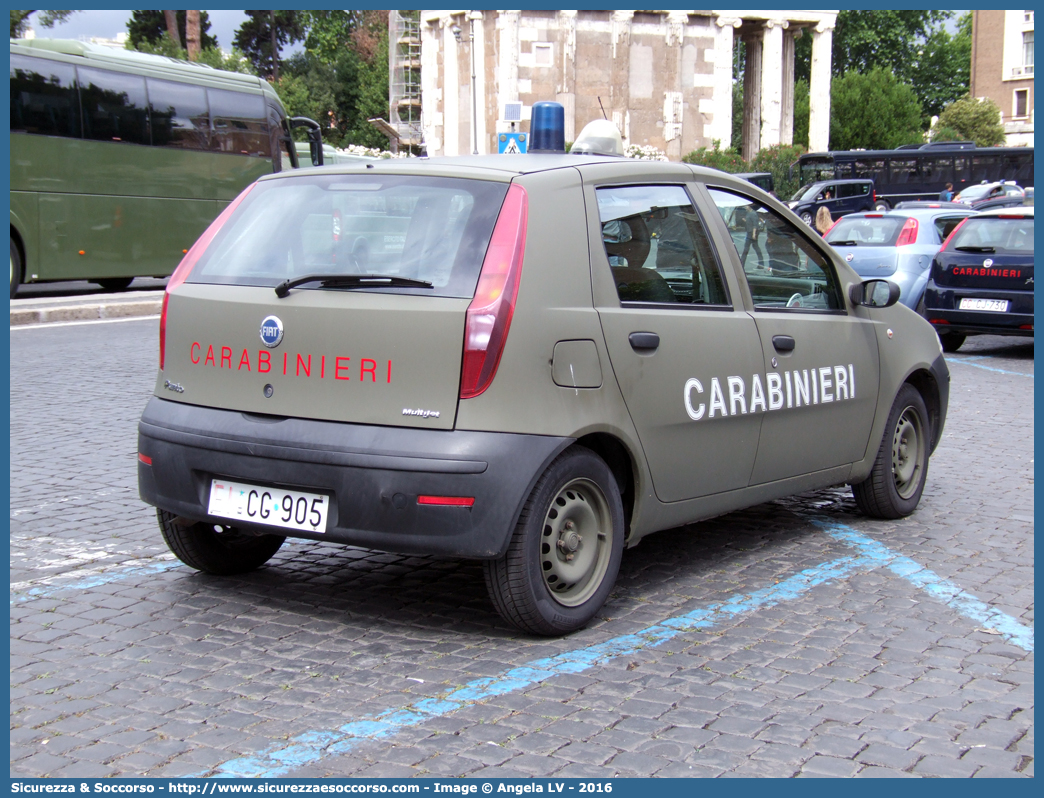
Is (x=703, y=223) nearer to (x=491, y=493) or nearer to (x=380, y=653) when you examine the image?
(x=491, y=493)

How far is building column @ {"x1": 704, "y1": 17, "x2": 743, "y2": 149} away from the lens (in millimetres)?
62375

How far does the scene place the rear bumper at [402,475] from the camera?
3.99 metres

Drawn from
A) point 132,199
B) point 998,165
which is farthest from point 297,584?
point 998,165

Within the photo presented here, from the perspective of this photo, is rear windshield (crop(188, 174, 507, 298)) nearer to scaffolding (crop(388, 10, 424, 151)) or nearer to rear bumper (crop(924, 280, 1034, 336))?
rear bumper (crop(924, 280, 1034, 336))

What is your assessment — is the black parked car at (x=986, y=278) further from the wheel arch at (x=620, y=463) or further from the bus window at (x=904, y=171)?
the bus window at (x=904, y=171)

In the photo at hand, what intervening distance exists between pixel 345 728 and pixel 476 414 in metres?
1.09

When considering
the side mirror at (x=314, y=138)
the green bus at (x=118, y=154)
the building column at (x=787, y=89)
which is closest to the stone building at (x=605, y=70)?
the building column at (x=787, y=89)

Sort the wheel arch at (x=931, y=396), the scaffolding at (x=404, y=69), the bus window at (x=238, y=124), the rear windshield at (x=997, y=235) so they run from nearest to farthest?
the wheel arch at (x=931, y=396), the rear windshield at (x=997, y=235), the bus window at (x=238, y=124), the scaffolding at (x=404, y=69)

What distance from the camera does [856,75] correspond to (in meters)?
78.8

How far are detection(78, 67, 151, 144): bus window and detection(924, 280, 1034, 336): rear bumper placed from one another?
40.5ft

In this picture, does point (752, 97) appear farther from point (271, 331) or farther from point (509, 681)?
point (509, 681)

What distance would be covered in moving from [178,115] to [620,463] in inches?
689

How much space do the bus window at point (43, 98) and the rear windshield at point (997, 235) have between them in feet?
41.7

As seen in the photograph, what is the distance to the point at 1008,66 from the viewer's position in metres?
90.2
